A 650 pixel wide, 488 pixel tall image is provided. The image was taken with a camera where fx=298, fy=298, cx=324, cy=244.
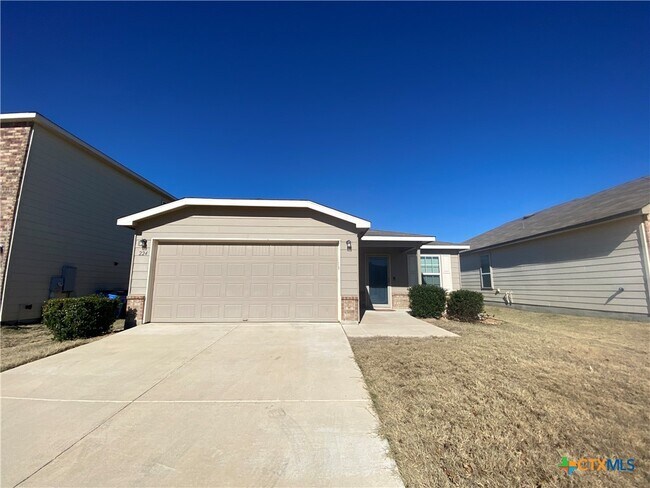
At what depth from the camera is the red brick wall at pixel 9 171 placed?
8.82m

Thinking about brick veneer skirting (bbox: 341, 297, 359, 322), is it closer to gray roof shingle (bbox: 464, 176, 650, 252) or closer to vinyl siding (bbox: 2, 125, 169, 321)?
gray roof shingle (bbox: 464, 176, 650, 252)

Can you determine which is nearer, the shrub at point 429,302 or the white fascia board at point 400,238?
the shrub at point 429,302

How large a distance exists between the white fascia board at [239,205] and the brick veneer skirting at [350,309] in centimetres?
225

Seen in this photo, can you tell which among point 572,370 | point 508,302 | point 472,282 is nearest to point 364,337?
point 572,370

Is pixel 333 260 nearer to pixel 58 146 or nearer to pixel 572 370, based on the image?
pixel 572 370

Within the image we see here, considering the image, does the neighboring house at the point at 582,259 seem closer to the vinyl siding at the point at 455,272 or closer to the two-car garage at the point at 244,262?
the vinyl siding at the point at 455,272

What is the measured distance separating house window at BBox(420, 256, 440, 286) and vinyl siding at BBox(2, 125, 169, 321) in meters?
13.9

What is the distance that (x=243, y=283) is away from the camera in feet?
29.1

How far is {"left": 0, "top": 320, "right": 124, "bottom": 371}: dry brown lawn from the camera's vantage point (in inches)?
212

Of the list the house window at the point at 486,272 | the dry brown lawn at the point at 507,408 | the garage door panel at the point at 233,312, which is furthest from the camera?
the house window at the point at 486,272

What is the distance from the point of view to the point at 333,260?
916cm

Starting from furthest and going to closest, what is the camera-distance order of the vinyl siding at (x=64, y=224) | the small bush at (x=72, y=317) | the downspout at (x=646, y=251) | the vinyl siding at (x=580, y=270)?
the vinyl siding at (x=580, y=270) < the vinyl siding at (x=64, y=224) < the downspout at (x=646, y=251) < the small bush at (x=72, y=317)

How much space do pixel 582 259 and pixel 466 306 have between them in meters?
→ 5.37

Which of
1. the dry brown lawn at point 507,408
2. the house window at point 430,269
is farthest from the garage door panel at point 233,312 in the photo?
the house window at point 430,269
